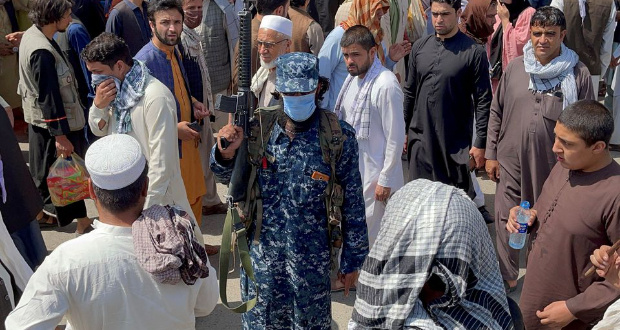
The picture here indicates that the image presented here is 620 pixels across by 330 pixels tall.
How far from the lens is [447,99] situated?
576 centimetres

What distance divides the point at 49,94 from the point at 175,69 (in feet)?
4.01

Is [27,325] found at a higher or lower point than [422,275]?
lower

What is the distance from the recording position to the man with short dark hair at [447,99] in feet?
18.7

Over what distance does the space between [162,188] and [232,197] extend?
881 millimetres

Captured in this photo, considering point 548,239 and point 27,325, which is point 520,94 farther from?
point 27,325

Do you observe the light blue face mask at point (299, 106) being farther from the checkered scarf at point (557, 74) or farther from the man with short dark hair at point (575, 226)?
the checkered scarf at point (557, 74)

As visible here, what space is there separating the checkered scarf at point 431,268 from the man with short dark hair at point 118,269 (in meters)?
0.64

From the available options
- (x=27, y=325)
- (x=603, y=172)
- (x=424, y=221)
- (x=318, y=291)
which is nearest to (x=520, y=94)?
(x=603, y=172)

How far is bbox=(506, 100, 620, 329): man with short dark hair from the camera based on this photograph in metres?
3.50

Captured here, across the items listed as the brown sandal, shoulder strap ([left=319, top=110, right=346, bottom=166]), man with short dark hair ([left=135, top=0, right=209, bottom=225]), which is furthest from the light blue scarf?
the brown sandal

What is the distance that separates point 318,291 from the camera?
413cm

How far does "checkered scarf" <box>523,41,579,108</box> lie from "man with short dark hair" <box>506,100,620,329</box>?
3.97 ft

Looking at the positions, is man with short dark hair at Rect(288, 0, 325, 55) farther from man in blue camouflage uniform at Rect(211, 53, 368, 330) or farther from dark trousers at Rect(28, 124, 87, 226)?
man in blue camouflage uniform at Rect(211, 53, 368, 330)

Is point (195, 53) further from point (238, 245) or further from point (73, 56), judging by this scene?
point (238, 245)
